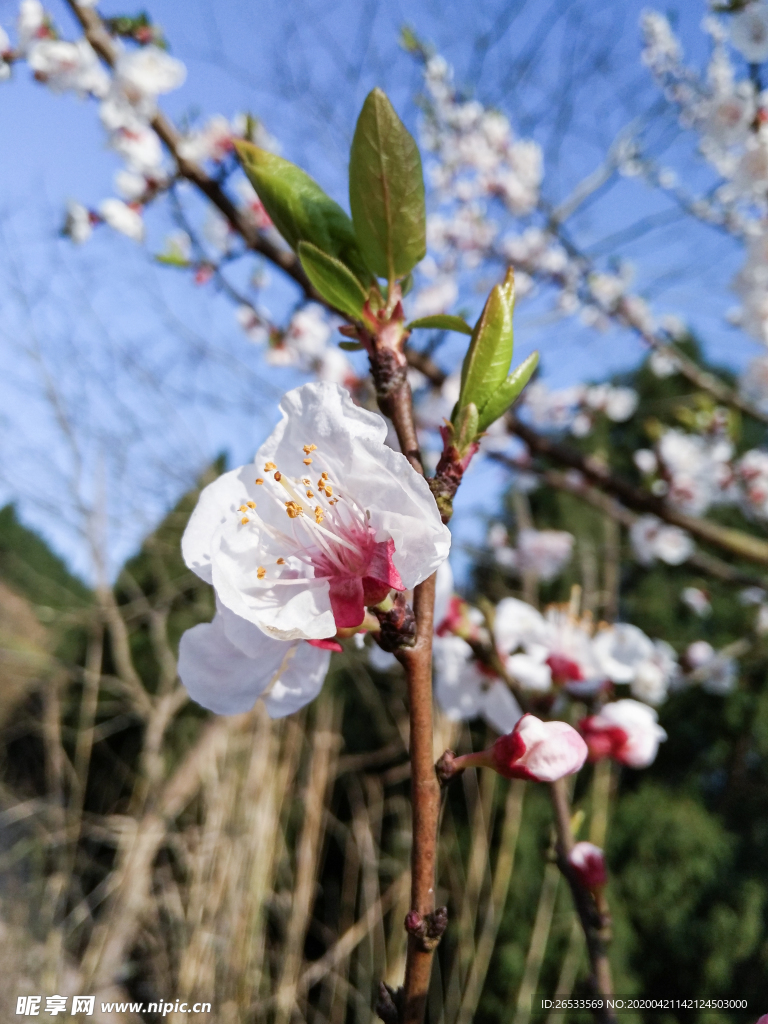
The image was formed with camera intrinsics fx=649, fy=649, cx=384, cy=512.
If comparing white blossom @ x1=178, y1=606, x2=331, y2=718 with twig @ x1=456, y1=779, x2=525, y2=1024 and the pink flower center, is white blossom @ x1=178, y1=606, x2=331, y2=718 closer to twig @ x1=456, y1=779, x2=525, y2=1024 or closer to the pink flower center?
the pink flower center

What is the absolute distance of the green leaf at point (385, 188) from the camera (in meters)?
0.42

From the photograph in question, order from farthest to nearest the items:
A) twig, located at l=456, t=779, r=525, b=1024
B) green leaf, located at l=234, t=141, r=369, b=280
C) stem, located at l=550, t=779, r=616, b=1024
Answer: twig, located at l=456, t=779, r=525, b=1024, stem, located at l=550, t=779, r=616, b=1024, green leaf, located at l=234, t=141, r=369, b=280

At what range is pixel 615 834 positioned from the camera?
3.32 metres

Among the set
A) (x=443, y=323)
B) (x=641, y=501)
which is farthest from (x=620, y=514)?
(x=443, y=323)

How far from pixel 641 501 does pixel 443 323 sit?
134 cm

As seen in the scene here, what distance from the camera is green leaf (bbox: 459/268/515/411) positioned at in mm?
423

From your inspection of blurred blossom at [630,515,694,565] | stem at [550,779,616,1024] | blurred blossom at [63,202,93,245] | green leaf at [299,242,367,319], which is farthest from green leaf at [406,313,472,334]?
blurred blossom at [630,515,694,565]

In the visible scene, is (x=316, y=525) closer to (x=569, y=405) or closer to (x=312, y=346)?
(x=312, y=346)

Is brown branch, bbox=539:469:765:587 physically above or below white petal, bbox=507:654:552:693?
above

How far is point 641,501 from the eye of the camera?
1680 millimetres

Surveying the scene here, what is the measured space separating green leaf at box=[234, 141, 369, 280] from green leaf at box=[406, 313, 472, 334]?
0.05 meters

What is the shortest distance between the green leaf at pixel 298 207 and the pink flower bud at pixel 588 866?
0.58 m

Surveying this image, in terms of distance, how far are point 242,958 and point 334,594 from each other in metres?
1.71

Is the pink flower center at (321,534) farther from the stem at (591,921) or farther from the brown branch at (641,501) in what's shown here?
the brown branch at (641,501)
